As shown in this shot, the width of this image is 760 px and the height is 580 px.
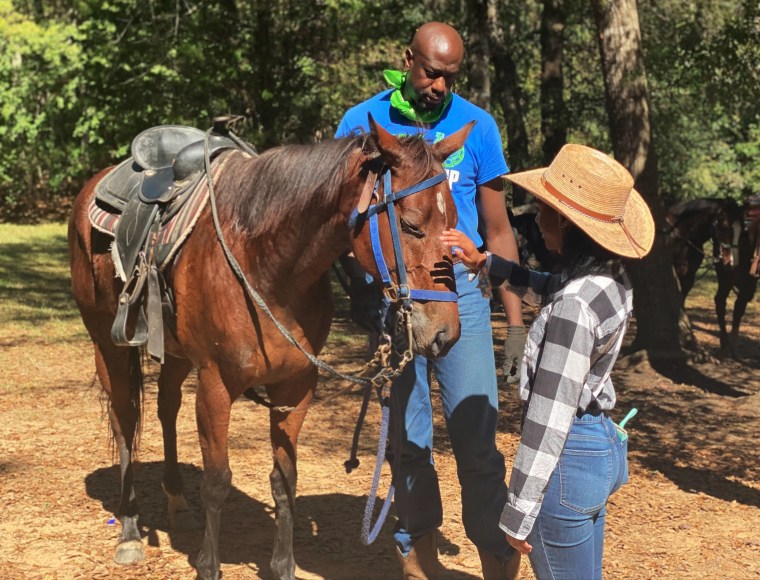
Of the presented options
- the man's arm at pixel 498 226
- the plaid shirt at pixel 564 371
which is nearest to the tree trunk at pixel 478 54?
the man's arm at pixel 498 226

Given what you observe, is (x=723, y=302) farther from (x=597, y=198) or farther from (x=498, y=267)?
(x=597, y=198)

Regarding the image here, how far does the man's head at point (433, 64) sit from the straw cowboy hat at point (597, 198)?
0.94m

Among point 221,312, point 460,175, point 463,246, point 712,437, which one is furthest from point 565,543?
point 712,437

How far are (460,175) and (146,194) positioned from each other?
1655 millimetres

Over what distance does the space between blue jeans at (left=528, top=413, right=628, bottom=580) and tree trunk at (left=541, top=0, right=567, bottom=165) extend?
1238cm

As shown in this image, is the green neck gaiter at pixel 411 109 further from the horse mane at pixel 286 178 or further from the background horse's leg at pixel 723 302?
the background horse's leg at pixel 723 302

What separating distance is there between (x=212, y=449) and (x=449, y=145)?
1830 millimetres

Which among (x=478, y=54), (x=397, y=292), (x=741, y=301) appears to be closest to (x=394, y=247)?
(x=397, y=292)

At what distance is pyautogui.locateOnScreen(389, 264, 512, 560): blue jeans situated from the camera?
158 inches

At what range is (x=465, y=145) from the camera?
396 cm

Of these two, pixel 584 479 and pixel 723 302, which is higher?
pixel 584 479

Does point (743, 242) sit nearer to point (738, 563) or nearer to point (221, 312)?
point (738, 563)

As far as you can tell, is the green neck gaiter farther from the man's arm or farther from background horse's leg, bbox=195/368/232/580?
background horse's leg, bbox=195/368/232/580

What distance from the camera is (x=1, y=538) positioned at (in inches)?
206
